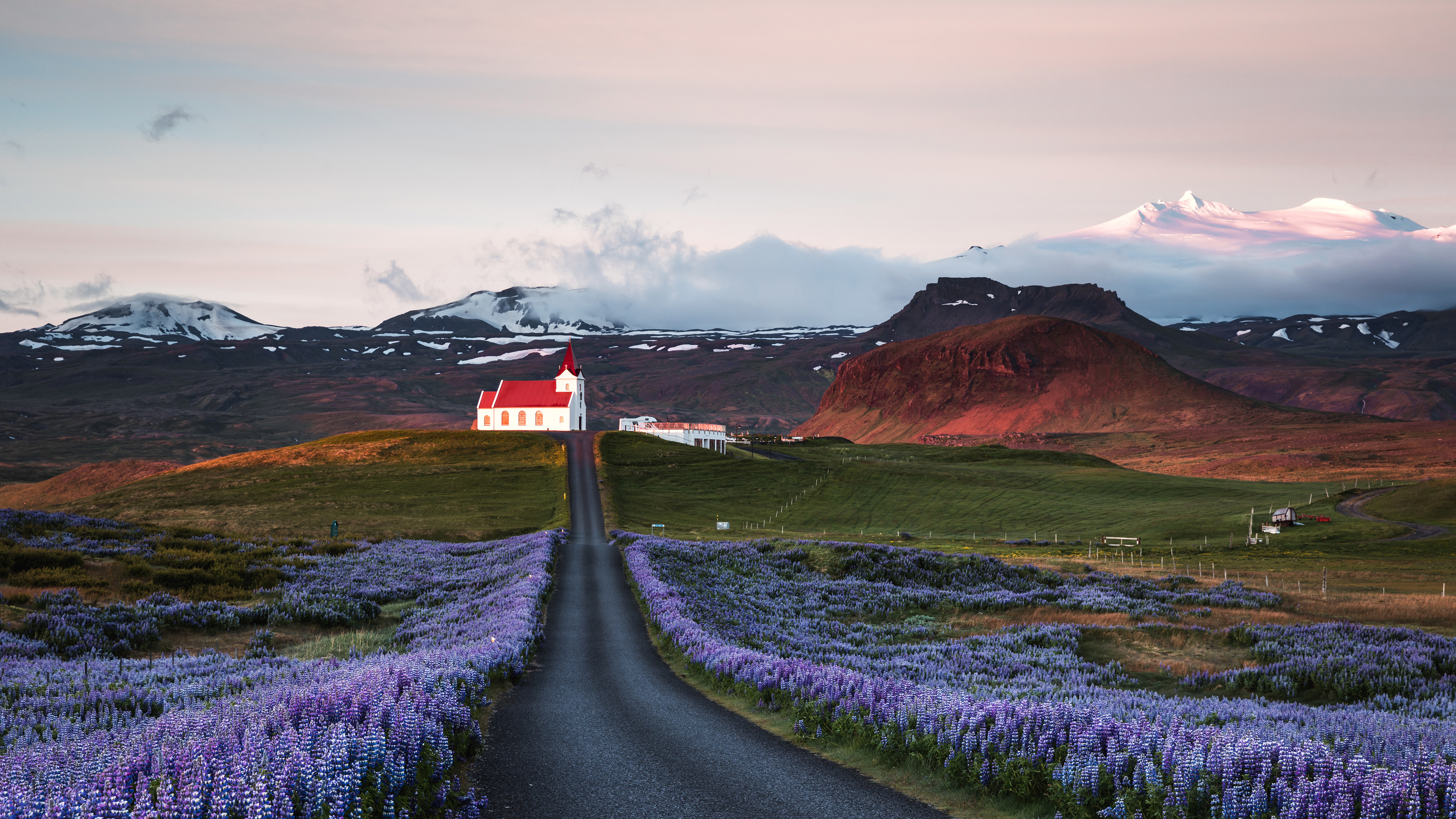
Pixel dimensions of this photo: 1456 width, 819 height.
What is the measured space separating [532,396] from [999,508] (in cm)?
8906

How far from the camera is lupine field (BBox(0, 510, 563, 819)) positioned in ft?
27.0

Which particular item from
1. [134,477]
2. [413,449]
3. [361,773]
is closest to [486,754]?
[361,773]

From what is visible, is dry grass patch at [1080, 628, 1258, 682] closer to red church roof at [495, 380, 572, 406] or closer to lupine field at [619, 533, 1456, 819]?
lupine field at [619, 533, 1456, 819]

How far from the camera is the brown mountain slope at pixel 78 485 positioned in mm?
115000

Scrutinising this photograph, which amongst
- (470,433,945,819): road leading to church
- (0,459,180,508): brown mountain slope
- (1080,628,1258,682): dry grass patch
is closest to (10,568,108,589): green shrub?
(470,433,945,819): road leading to church

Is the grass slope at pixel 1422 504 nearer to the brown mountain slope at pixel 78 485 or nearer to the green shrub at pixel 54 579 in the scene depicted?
the green shrub at pixel 54 579

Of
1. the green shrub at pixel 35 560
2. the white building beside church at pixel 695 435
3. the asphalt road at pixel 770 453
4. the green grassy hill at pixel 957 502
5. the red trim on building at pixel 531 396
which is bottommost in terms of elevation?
the green grassy hill at pixel 957 502

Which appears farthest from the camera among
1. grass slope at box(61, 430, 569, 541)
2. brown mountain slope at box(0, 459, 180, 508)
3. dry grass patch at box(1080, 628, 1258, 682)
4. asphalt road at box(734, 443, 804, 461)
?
asphalt road at box(734, 443, 804, 461)

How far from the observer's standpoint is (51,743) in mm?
10242

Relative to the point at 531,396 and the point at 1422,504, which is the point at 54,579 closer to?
the point at 1422,504

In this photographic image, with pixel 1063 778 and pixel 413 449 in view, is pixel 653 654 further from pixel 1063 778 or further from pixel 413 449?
pixel 413 449

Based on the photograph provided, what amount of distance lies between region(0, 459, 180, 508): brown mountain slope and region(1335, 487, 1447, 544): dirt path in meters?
130

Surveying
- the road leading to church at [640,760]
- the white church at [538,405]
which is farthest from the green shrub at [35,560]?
the white church at [538,405]

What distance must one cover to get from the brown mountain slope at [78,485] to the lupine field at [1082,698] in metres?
106
